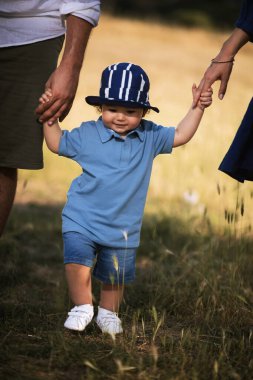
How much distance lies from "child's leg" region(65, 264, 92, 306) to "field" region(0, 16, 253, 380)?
6.7 inches

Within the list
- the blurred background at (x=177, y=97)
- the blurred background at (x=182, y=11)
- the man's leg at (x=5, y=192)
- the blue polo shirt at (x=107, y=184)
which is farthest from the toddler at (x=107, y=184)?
the blurred background at (x=182, y=11)

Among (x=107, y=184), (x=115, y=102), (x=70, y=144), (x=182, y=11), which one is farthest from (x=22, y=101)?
(x=182, y=11)

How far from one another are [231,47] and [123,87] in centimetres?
53

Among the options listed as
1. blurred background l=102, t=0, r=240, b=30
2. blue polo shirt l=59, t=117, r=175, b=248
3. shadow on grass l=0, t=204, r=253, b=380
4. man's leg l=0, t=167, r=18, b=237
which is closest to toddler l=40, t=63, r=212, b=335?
blue polo shirt l=59, t=117, r=175, b=248

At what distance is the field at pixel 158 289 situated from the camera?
3244 millimetres

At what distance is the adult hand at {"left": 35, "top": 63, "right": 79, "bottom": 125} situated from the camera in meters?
3.62

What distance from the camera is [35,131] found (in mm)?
3939

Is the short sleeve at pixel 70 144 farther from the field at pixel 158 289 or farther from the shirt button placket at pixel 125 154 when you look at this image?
the field at pixel 158 289

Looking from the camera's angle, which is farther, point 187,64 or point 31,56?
point 187,64

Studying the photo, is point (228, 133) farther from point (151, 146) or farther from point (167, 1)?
point (167, 1)

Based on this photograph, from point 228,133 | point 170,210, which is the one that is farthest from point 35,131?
point 228,133

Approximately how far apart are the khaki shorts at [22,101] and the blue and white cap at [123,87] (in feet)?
1.33

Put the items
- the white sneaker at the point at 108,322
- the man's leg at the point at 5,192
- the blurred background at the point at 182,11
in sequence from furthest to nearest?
the blurred background at the point at 182,11 < the man's leg at the point at 5,192 < the white sneaker at the point at 108,322

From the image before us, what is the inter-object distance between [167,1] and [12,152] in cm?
3655
